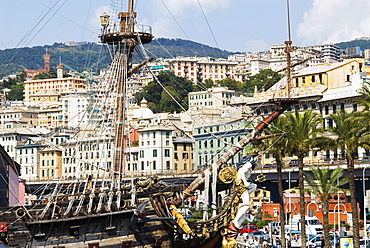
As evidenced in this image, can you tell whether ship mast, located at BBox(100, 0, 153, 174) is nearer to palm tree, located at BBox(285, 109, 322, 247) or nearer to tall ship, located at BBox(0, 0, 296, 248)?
tall ship, located at BBox(0, 0, 296, 248)

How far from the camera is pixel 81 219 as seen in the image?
4612 centimetres

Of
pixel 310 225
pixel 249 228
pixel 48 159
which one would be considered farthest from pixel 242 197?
pixel 48 159

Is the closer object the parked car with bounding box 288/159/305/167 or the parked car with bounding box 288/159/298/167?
the parked car with bounding box 288/159/305/167

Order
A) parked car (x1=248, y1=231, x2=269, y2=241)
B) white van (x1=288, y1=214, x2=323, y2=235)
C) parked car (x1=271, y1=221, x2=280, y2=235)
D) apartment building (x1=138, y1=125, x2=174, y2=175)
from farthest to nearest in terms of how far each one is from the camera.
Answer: apartment building (x1=138, y1=125, x2=174, y2=175), parked car (x1=271, y1=221, x2=280, y2=235), white van (x1=288, y1=214, x2=323, y2=235), parked car (x1=248, y1=231, x2=269, y2=241)

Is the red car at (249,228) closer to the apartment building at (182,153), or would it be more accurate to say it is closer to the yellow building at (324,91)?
the yellow building at (324,91)

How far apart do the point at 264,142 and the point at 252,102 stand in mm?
55698

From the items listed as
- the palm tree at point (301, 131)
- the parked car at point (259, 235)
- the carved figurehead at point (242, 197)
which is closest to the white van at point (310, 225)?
the parked car at point (259, 235)

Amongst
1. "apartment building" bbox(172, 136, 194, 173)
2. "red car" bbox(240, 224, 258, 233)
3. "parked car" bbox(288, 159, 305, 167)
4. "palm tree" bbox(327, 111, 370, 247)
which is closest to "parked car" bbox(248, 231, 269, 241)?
"red car" bbox(240, 224, 258, 233)

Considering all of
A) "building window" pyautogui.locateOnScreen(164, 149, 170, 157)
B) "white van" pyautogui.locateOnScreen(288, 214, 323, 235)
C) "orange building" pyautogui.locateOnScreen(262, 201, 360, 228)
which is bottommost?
"white van" pyautogui.locateOnScreen(288, 214, 323, 235)

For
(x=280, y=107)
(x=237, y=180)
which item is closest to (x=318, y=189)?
(x=280, y=107)

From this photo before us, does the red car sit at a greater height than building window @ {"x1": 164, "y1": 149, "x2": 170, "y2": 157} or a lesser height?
lesser

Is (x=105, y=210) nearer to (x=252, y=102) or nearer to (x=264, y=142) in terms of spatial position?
(x=264, y=142)

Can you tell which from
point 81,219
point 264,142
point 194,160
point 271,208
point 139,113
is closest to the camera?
point 81,219

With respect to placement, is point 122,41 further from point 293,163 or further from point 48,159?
point 48,159
